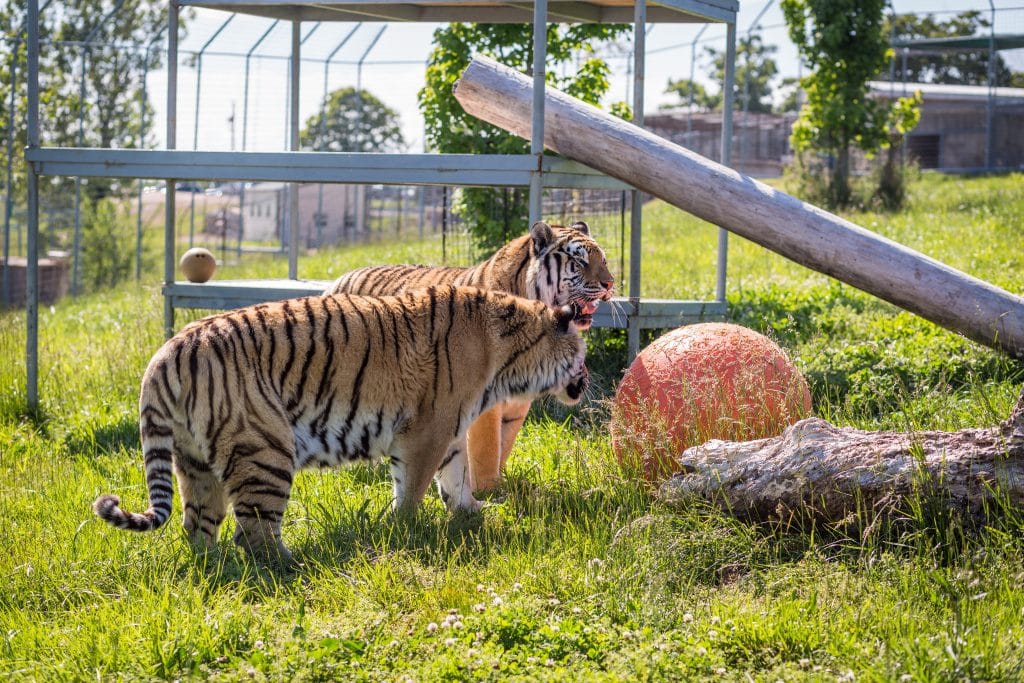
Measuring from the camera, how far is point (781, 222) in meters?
6.43

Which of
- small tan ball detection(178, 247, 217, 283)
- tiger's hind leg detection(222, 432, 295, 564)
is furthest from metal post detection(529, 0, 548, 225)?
small tan ball detection(178, 247, 217, 283)

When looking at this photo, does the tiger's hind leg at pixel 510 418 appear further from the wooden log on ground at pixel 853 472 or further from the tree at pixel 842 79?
the tree at pixel 842 79

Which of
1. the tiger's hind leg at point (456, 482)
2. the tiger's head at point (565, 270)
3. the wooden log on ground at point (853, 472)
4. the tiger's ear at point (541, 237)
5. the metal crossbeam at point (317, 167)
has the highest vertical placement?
the metal crossbeam at point (317, 167)

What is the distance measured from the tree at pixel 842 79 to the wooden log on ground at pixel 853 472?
13.8m

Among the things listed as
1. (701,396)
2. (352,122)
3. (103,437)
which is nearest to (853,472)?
(701,396)

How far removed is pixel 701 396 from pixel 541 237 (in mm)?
1276

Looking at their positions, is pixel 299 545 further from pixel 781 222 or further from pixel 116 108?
pixel 116 108

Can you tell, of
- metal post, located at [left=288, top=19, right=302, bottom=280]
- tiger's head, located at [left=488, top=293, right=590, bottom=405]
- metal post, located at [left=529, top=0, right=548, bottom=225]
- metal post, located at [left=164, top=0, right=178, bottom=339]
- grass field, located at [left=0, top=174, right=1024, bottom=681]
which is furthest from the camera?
metal post, located at [left=288, top=19, right=302, bottom=280]

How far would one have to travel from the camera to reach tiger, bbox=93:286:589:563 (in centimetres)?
450

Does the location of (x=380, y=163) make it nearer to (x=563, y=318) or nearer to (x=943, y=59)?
(x=563, y=318)

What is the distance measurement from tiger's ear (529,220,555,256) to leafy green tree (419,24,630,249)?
12.9 ft

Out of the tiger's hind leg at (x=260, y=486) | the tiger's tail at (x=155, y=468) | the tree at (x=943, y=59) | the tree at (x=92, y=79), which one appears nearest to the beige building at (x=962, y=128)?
the tree at (x=943, y=59)

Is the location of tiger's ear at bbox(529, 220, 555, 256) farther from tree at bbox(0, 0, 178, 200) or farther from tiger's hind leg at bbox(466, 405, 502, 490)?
tree at bbox(0, 0, 178, 200)

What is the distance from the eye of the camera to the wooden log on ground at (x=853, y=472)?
445 centimetres
